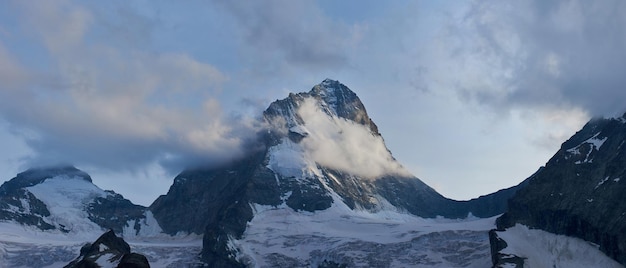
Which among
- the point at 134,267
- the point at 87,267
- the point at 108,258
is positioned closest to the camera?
the point at 134,267

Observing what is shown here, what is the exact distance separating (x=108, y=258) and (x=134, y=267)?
225ft

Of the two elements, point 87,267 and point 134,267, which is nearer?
point 134,267

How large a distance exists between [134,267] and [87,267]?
178 ft

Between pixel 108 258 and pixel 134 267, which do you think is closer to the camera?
pixel 134 267

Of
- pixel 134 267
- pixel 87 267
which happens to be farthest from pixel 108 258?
pixel 134 267

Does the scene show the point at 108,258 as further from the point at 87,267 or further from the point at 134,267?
the point at 134,267

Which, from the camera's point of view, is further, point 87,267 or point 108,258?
point 108,258

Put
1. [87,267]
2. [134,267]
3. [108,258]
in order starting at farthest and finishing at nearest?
[108,258]
[87,267]
[134,267]

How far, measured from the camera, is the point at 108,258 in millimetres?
193250

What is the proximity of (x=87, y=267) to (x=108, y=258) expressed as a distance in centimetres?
1539

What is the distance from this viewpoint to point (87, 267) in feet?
584

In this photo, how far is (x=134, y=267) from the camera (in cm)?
12762
